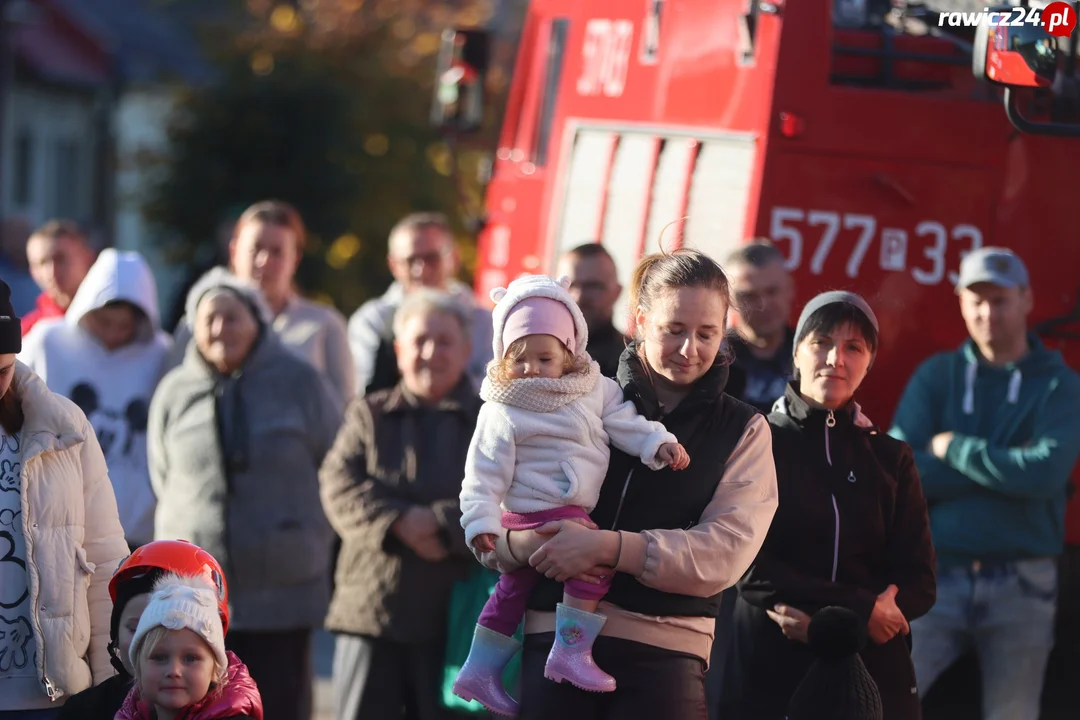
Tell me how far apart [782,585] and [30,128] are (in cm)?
2831

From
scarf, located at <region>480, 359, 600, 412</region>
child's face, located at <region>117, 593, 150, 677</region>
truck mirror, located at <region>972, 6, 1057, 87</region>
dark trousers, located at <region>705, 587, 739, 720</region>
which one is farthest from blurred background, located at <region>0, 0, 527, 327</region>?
scarf, located at <region>480, 359, 600, 412</region>

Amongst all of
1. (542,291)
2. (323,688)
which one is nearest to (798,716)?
(542,291)

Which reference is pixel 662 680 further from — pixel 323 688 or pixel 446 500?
pixel 323 688

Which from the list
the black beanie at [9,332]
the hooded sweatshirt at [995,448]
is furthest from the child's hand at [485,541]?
the hooded sweatshirt at [995,448]

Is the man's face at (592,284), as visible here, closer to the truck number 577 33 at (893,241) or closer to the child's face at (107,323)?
the truck number 577 33 at (893,241)

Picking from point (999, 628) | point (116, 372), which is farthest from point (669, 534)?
point (116, 372)

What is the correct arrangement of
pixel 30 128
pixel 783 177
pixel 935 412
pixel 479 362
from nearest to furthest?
pixel 935 412 → pixel 783 177 → pixel 479 362 → pixel 30 128

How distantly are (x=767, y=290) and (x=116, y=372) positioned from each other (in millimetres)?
2728

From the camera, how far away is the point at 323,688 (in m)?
9.09

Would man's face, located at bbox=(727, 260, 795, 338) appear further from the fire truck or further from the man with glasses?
the man with glasses

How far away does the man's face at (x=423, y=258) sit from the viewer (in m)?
8.74

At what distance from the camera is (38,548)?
15.4 ft

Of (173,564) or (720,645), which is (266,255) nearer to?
(720,645)

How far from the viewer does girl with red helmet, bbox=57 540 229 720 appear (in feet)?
14.1
